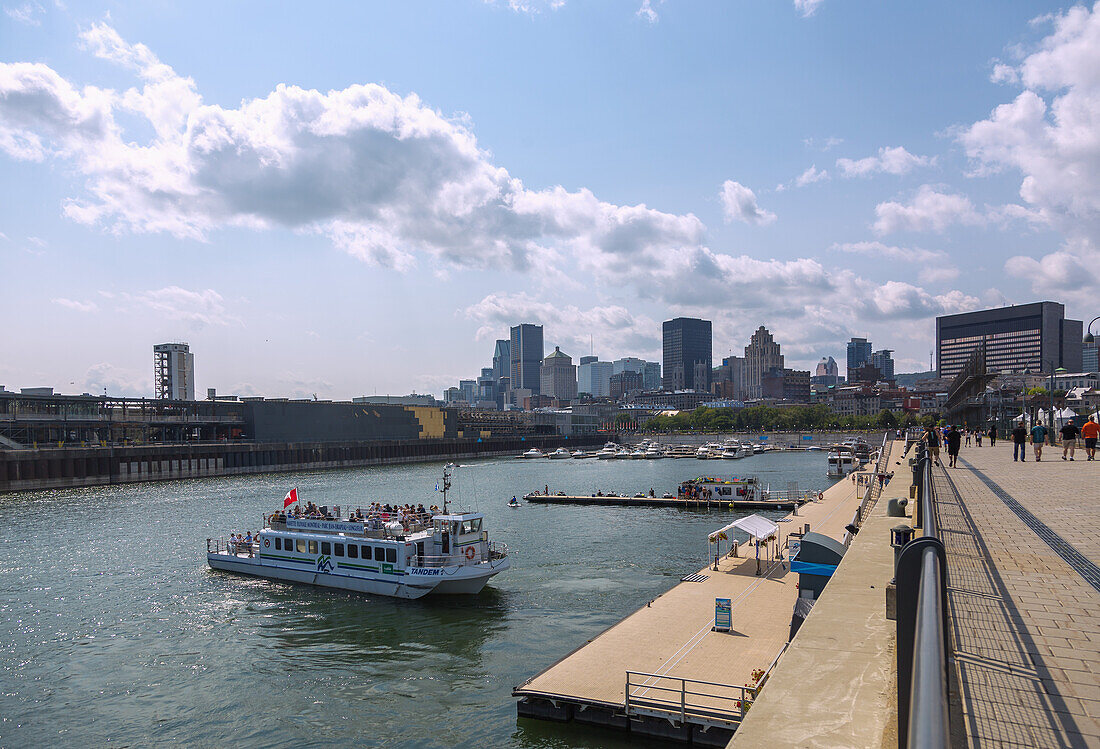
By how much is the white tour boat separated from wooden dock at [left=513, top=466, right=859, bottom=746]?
1190 centimetres

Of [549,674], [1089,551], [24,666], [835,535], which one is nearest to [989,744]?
[1089,551]

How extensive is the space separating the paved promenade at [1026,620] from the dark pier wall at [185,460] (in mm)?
108220

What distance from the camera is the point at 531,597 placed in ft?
127

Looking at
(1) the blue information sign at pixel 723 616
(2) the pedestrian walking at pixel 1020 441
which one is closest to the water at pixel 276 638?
(1) the blue information sign at pixel 723 616

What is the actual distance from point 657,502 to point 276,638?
53807 mm

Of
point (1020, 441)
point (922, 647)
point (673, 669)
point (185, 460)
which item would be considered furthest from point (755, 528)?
point (185, 460)

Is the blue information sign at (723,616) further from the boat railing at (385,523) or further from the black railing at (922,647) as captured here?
the black railing at (922,647)

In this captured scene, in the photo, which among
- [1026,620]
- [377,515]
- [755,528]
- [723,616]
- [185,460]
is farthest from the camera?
[185,460]

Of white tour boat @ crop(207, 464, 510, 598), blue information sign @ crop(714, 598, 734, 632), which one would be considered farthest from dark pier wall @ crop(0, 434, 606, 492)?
blue information sign @ crop(714, 598, 734, 632)

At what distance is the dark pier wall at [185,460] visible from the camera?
93.6 meters

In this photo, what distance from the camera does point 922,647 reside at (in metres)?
2.89

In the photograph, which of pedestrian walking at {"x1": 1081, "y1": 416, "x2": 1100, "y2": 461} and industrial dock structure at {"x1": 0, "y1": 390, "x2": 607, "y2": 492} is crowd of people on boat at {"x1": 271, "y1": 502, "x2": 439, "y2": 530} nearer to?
pedestrian walking at {"x1": 1081, "y1": 416, "x2": 1100, "y2": 461}

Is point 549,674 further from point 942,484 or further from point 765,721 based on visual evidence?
point 765,721

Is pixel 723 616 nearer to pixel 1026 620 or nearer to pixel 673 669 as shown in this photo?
pixel 673 669
